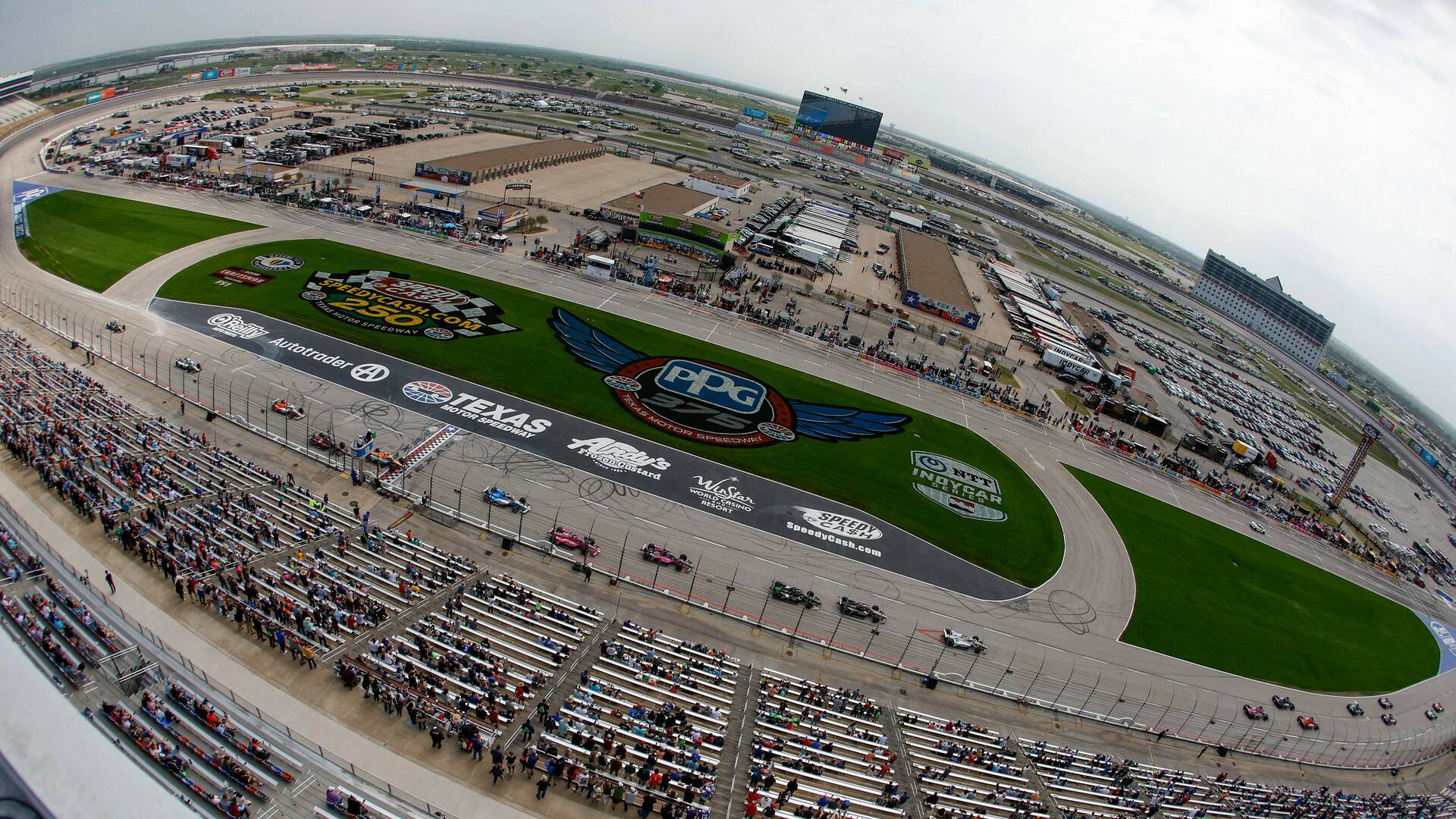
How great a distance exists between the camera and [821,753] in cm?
3131

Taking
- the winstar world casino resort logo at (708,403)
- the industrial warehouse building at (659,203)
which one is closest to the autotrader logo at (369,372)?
the winstar world casino resort logo at (708,403)

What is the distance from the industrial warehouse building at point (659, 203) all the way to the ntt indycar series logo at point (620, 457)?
196 ft

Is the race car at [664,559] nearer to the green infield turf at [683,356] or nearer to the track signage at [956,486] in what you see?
the green infield turf at [683,356]

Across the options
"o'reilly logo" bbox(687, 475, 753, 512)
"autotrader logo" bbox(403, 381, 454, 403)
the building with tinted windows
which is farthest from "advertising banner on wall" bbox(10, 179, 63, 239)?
the building with tinted windows

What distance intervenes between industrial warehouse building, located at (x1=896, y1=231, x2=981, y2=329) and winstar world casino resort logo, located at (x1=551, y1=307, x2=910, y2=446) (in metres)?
40.6

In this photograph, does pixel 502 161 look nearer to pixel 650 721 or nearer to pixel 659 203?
pixel 659 203

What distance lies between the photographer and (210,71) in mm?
192375

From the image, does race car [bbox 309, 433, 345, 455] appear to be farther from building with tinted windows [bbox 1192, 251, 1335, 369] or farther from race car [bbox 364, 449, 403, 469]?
building with tinted windows [bbox 1192, 251, 1335, 369]

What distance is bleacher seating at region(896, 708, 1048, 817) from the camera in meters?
31.0

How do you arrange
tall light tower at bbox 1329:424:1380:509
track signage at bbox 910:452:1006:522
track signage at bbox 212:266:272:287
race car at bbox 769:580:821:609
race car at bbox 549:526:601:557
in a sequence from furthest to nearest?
tall light tower at bbox 1329:424:1380:509, track signage at bbox 212:266:272:287, track signage at bbox 910:452:1006:522, race car at bbox 769:580:821:609, race car at bbox 549:526:601:557

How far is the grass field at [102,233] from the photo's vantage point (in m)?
64.2

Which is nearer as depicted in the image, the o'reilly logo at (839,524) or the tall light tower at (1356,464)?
the o'reilly logo at (839,524)

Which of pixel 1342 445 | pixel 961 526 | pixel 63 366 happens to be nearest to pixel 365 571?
pixel 63 366

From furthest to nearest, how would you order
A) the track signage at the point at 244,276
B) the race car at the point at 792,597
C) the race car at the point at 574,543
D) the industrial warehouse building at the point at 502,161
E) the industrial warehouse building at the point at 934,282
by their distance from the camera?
the industrial warehouse building at the point at 502,161 < the industrial warehouse building at the point at 934,282 < the track signage at the point at 244,276 < the race car at the point at 792,597 < the race car at the point at 574,543
